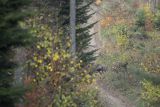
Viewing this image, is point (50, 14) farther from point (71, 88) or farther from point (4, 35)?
point (4, 35)

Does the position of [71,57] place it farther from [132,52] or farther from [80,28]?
[132,52]

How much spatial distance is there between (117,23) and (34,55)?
25.2 m

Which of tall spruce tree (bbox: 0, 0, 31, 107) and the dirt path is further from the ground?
tall spruce tree (bbox: 0, 0, 31, 107)

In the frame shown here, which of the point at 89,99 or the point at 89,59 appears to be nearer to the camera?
the point at 89,99

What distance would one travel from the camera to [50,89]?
16828 millimetres

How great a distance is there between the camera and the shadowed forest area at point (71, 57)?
32.3ft

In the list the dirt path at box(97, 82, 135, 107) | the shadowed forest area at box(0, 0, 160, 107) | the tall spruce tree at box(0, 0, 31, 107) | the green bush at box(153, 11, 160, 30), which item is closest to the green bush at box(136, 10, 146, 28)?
the shadowed forest area at box(0, 0, 160, 107)

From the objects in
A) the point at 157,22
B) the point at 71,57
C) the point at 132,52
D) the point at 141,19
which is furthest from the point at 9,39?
the point at 141,19

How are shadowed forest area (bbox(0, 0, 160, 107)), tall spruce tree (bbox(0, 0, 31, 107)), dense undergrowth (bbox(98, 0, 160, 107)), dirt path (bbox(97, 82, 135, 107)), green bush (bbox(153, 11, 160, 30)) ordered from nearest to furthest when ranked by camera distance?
1. tall spruce tree (bbox(0, 0, 31, 107))
2. shadowed forest area (bbox(0, 0, 160, 107))
3. dirt path (bbox(97, 82, 135, 107))
4. dense undergrowth (bbox(98, 0, 160, 107))
5. green bush (bbox(153, 11, 160, 30))

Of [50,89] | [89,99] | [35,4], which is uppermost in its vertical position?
[35,4]

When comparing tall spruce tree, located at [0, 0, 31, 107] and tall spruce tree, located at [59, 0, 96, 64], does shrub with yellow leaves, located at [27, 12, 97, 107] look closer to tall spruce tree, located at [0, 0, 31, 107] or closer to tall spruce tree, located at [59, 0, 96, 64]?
tall spruce tree, located at [59, 0, 96, 64]

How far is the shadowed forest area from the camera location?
9.85 metres

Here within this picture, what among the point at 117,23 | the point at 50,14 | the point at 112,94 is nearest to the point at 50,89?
the point at 50,14

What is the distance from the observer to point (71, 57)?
1817cm
